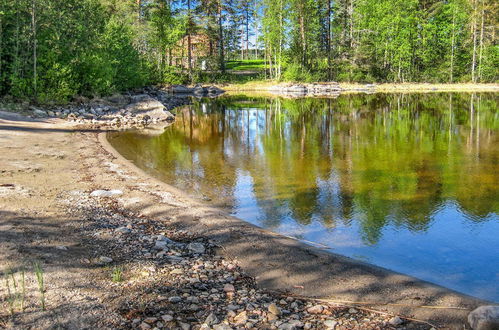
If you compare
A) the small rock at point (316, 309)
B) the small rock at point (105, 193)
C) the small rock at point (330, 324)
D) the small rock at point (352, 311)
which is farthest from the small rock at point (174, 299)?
the small rock at point (105, 193)

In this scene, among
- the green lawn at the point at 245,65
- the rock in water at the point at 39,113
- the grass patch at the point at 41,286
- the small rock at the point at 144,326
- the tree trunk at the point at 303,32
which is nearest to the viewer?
the small rock at the point at 144,326

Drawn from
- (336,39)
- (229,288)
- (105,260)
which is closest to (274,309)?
(229,288)

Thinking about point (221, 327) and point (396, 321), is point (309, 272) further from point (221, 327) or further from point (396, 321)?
point (221, 327)

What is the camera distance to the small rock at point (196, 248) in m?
7.18

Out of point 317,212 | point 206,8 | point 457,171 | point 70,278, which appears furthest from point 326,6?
point 70,278

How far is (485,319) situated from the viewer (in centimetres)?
481

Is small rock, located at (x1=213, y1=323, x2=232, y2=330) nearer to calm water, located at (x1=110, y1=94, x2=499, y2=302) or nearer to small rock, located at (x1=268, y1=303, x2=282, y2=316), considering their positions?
small rock, located at (x1=268, y1=303, x2=282, y2=316)

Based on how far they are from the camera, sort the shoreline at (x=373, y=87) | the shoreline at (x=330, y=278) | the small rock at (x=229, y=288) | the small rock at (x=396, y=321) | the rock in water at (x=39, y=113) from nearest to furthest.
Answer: the small rock at (x=396, y=321), the shoreline at (x=330, y=278), the small rock at (x=229, y=288), the rock in water at (x=39, y=113), the shoreline at (x=373, y=87)

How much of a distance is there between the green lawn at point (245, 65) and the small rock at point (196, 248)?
70195 mm

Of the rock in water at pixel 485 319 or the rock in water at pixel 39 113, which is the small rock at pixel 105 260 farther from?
the rock in water at pixel 39 113

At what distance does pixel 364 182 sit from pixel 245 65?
7150 cm

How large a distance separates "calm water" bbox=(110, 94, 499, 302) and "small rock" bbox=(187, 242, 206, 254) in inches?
82.1

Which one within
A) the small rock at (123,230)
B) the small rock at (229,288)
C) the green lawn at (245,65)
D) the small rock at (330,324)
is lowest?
the small rock at (330,324)

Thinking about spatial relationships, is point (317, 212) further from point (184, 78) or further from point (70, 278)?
point (184, 78)
